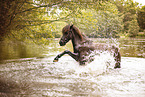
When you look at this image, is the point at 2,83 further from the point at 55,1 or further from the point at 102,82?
the point at 55,1

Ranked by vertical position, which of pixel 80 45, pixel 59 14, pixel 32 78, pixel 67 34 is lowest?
pixel 32 78

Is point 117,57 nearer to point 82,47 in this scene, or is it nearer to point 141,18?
point 82,47

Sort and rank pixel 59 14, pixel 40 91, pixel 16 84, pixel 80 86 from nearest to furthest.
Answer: pixel 40 91
pixel 80 86
pixel 16 84
pixel 59 14

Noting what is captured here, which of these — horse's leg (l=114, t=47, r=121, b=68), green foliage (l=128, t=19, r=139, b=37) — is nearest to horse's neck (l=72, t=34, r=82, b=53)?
horse's leg (l=114, t=47, r=121, b=68)

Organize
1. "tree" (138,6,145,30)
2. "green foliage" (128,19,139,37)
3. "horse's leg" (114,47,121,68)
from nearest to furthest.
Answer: "horse's leg" (114,47,121,68)
"green foliage" (128,19,139,37)
"tree" (138,6,145,30)

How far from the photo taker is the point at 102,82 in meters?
5.10

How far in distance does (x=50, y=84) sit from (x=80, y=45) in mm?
2610

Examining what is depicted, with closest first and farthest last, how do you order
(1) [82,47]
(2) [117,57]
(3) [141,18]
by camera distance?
(1) [82,47], (2) [117,57], (3) [141,18]

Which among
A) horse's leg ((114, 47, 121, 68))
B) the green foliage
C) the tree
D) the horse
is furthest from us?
the tree

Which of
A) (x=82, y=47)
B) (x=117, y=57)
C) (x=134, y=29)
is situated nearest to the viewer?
(x=82, y=47)

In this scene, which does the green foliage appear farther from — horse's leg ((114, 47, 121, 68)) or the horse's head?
the horse's head

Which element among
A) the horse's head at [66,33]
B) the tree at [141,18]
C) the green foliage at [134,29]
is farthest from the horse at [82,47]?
the tree at [141,18]

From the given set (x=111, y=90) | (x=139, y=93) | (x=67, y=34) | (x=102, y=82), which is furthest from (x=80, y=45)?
(x=139, y=93)

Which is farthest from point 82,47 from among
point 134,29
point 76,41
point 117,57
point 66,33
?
point 134,29
